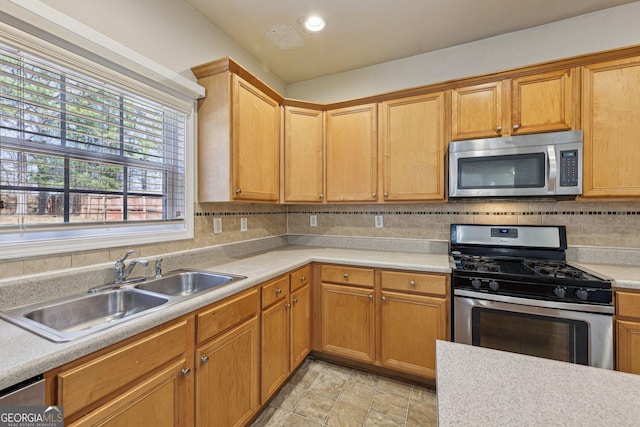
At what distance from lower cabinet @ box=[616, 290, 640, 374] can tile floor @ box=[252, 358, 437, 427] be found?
43.4 inches

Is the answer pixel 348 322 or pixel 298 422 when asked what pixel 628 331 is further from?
pixel 298 422

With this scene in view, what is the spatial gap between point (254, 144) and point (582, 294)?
2293 millimetres

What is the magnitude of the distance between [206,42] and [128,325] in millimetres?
2007

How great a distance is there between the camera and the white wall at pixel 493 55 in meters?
2.06

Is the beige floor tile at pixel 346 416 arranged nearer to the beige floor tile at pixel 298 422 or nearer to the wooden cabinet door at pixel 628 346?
the beige floor tile at pixel 298 422

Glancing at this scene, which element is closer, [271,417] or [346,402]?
[271,417]

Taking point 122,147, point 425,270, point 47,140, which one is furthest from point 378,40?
point 47,140

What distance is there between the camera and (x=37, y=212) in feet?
4.35

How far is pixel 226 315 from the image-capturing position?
4.80ft

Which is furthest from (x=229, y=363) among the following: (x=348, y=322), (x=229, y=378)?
(x=348, y=322)

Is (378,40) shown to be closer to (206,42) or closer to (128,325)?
(206,42)

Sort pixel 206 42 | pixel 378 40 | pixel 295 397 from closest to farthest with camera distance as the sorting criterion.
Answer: pixel 295 397 < pixel 206 42 < pixel 378 40

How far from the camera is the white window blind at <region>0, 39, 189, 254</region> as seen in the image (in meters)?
1.25

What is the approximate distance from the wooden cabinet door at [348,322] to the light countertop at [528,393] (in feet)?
4.75
